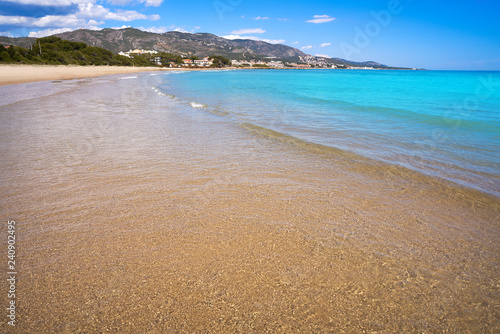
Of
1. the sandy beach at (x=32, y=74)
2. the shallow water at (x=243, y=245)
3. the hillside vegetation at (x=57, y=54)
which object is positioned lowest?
the shallow water at (x=243, y=245)

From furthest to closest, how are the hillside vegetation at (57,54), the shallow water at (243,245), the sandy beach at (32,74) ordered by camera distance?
the hillside vegetation at (57,54) → the sandy beach at (32,74) → the shallow water at (243,245)

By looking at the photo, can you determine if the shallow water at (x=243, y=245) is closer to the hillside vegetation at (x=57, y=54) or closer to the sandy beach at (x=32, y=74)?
the sandy beach at (x=32, y=74)

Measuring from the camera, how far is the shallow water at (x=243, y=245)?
7.77ft

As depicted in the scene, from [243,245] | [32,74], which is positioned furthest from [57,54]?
[243,245]

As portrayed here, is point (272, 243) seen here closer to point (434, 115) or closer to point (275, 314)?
point (275, 314)

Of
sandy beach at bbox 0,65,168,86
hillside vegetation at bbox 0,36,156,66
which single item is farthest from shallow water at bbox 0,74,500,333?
hillside vegetation at bbox 0,36,156,66

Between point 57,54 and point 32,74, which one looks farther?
point 57,54

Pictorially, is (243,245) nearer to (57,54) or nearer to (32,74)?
(32,74)

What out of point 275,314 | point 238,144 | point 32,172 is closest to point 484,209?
point 275,314

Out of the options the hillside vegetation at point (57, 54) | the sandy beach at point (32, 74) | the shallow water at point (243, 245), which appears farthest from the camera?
the hillside vegetation at point (57, 54)

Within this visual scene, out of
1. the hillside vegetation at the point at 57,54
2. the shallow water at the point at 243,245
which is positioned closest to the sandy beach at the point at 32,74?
the hillside vegetation at the point at 57,54

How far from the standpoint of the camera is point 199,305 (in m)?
2.42

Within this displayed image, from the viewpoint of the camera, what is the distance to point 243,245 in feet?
10.8

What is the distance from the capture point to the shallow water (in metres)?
2.37
